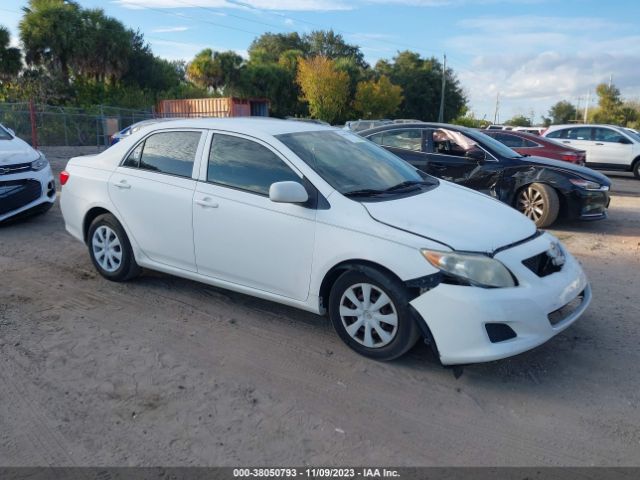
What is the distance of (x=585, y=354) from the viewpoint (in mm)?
3916

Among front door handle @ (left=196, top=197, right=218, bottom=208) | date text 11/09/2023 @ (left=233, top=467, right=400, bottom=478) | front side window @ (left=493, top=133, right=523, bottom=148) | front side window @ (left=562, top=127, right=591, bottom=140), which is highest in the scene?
front side window @ (left=562, top=127, right=591, bottom=140)

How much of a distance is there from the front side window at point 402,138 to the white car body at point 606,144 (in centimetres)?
960

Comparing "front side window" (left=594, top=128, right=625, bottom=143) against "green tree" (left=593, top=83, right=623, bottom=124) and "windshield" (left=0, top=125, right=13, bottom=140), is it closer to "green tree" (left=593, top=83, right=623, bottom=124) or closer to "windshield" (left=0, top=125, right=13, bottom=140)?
"windshield" (left=0, top=125, right=13, bottom=140)

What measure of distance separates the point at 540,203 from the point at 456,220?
4948mm

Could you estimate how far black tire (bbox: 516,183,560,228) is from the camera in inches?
316

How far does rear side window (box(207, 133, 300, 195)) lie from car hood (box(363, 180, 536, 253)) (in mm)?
792

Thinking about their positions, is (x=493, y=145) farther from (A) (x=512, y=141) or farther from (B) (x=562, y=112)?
(B) (x=562, y=112)

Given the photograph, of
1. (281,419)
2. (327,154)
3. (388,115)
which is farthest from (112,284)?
(388,115)

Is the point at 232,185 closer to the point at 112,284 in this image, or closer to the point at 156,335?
the point at 156,335

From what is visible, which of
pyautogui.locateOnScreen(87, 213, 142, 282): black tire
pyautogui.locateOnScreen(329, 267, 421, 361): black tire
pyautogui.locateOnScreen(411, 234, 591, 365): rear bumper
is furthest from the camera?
pyautogui.locateOnScreen(87, 213, 142, 282): black tire

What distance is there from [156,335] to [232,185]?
131 centimetres

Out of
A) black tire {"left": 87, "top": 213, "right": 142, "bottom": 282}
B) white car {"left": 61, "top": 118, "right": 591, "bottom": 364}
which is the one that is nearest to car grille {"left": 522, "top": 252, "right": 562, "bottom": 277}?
white car {"left": 61, "top": 118, "right": 591, "bottom": 364}

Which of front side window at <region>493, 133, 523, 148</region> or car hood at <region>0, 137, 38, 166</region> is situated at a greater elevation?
front side window at <region>493, 133, 523, 148</region>

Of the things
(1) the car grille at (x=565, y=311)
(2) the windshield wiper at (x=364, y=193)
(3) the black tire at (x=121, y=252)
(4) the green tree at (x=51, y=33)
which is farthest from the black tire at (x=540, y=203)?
(4) the green tree at (x=51, y=33)
